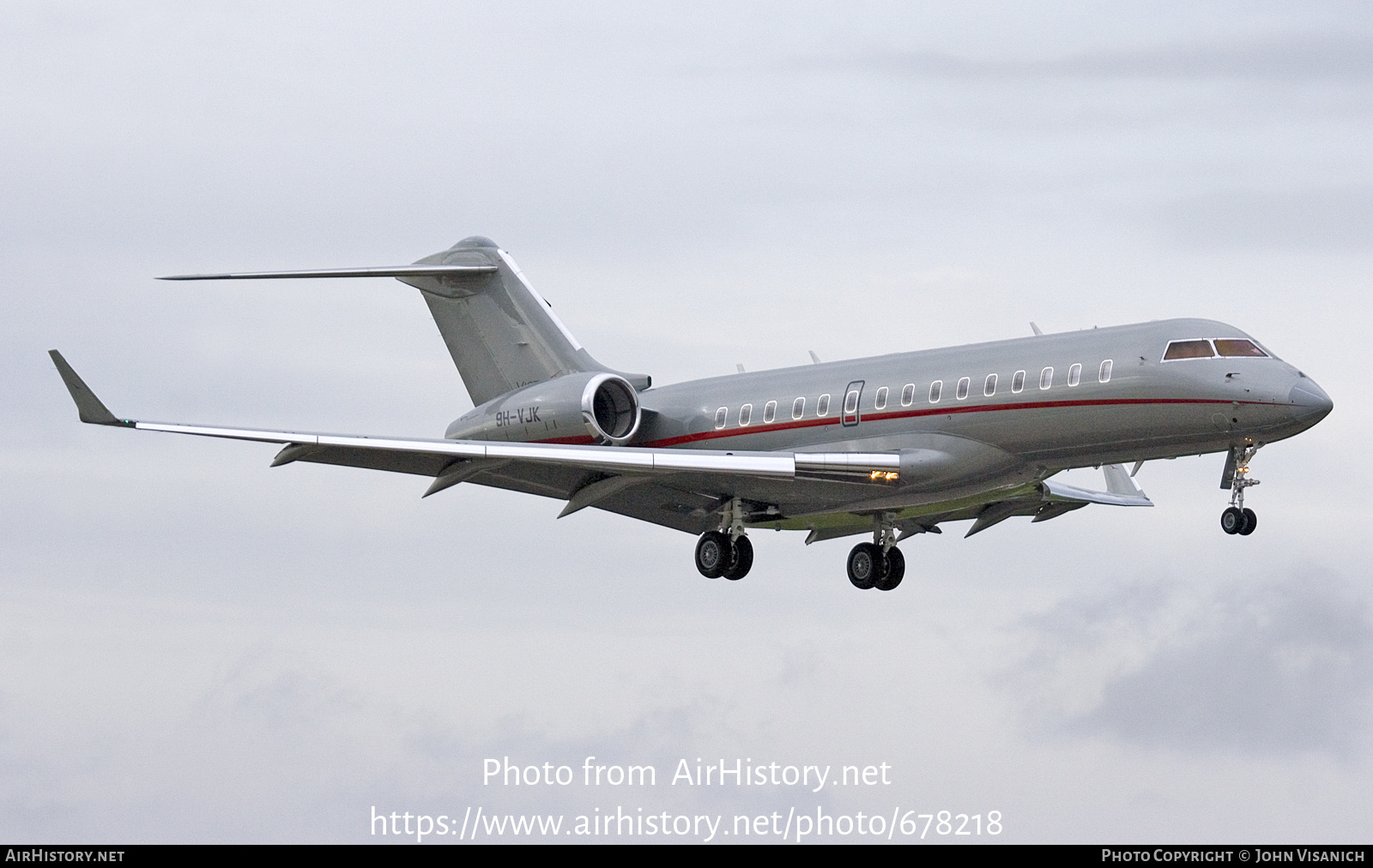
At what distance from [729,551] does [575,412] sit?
3279 mm

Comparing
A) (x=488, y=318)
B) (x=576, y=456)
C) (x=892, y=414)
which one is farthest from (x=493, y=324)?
(x=892, y=414)

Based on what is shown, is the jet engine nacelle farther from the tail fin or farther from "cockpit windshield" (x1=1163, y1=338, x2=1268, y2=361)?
"cockpit windshield" (x1=1163, y1=338, x2=1268, y2=361)

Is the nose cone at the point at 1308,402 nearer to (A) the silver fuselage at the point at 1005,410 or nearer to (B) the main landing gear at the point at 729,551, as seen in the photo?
(A) the silver fuselage at the point at 1005,410

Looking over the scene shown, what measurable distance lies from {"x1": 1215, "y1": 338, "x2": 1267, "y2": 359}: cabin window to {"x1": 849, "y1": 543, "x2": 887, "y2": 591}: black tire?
289 inches

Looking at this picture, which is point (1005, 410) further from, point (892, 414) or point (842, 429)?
point (842, 429)

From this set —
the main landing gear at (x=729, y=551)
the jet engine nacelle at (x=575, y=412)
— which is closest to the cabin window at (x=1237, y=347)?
the main landing gear at (x=729, y=551)

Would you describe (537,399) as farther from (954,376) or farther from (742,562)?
(954,376)

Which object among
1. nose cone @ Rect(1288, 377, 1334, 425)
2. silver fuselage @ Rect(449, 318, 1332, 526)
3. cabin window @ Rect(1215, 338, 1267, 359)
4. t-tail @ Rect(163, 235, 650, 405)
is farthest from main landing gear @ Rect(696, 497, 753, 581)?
nose cone @ Rect(1288, 377, 1334, 425)

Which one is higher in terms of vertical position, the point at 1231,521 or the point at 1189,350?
the point at 1189,350

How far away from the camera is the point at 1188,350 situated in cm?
2838

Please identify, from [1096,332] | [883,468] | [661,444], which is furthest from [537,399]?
[1096,332]

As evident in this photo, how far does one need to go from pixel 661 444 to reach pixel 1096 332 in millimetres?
7540

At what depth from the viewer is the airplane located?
2827 centimetres

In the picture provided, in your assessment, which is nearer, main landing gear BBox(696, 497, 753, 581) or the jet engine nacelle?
main landing gear BBox(696, 497, 753, 581)
